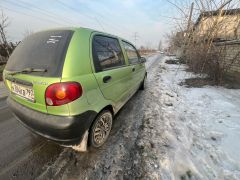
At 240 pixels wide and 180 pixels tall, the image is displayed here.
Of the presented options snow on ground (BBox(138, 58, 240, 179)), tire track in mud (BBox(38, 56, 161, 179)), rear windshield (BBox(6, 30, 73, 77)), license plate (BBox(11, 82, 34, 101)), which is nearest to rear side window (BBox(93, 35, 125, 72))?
rear windshield (BBox(6, 30, 73, 77))

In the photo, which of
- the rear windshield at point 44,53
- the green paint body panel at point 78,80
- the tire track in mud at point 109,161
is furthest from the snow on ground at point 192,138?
the rear windshield at point 44,53

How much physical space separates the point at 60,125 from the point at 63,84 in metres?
0.50

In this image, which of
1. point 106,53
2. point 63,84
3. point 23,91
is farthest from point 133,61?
point 23,91

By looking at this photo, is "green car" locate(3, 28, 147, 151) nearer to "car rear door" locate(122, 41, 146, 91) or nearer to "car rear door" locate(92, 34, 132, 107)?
"car rear door" locate(92, 34, 132, 107)

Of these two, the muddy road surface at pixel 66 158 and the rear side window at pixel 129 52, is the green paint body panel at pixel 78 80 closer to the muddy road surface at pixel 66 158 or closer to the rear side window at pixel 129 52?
the muddy road surface at pixel 66 158

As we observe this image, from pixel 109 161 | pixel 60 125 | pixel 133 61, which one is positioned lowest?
pixel 109 161

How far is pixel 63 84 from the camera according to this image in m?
1.62

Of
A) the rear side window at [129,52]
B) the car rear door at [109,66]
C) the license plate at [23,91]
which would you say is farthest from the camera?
the rear side window at [129,52]

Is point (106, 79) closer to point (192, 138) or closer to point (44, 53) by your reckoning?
point (44, 53)

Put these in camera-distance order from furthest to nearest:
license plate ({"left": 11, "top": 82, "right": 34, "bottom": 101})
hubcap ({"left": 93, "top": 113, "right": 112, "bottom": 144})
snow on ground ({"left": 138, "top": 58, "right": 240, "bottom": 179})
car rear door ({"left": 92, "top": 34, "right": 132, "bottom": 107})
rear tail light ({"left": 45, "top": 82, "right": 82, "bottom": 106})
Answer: hubcap ({"left": 93, "top": 113, "right": 112, "bottom": 144}) → car rear door ({"left": 92, "top": 34, "right": 132, "bottom": 107}) → snow on ground ({"left": 138, "top": 58, "right": 240, "bottom": 179}) → license plate ({"left": 11, "top": 82, "right": 34, "bottom": 101}) → rear tail light ({"left": 45, "top": 82, "right": 82, "bottom": 106})

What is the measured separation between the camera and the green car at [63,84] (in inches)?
66.1

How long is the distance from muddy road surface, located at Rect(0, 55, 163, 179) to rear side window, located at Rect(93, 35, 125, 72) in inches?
52.5

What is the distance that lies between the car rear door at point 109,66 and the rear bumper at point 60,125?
1.73 ft

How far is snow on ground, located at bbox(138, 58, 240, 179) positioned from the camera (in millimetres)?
1975
